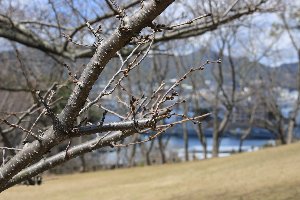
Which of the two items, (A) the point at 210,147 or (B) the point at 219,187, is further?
(A) the point at 210,147

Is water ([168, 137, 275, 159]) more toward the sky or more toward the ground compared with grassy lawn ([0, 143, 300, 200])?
more toward the sky

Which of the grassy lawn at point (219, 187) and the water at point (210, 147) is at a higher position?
the water at point (210, 147)

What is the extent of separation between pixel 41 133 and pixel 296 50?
30.5m

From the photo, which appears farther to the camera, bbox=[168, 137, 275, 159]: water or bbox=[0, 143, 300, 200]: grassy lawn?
bbox=[168, 137, 275, 159]: water

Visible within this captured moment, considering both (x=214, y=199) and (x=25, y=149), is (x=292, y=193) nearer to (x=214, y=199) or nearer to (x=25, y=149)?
(x=214, y=199)

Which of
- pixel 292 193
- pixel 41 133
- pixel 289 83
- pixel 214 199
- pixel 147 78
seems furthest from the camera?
pixel 289 83

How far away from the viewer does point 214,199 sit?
10812mm

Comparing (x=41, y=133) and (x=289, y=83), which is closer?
(x=41, y=133)

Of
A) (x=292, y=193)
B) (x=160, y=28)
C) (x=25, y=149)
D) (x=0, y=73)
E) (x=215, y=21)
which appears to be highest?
(x=0, y=73)

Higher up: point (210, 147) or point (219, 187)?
point (210, 147)

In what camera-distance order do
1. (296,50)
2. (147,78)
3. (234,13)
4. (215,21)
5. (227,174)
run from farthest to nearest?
(147,78) < (296,50) < (227,174) < (234,13) < (215,21)

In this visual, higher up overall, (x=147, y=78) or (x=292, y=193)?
(x=147, y=78)

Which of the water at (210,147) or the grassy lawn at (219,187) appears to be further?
the water at (210,147)

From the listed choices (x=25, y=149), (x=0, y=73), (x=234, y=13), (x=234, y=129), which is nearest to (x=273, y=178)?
(x=234, y=13)
